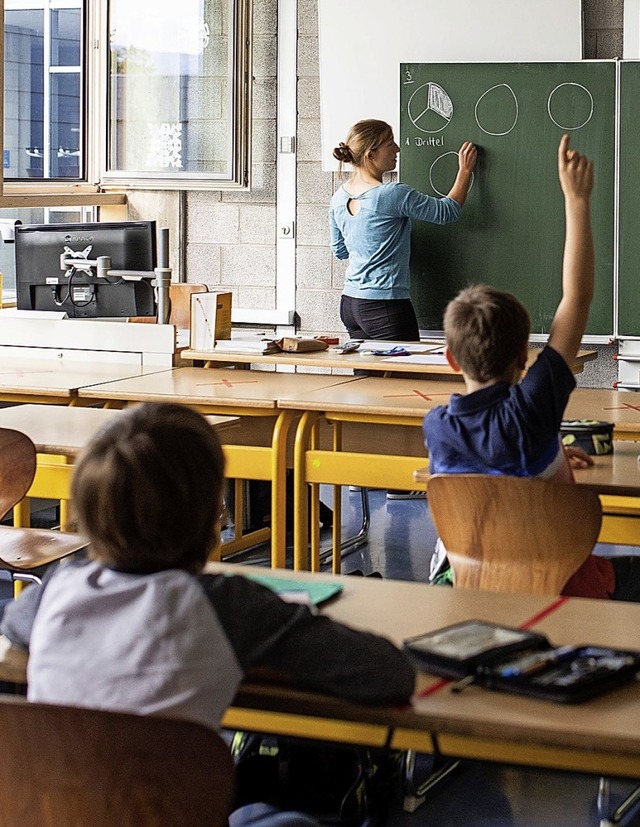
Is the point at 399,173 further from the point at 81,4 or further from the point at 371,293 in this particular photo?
the point at 81,4

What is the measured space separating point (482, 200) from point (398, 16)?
3.57 feet

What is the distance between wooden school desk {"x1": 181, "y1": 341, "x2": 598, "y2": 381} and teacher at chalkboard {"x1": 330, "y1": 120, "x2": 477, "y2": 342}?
0.64 m

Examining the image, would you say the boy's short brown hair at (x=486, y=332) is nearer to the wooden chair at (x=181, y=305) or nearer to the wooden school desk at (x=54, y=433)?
the wooden school desk at (x=54, y=433)

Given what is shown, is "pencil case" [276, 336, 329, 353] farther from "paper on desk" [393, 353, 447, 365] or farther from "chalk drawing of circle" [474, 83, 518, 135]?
"chalk drawing of circle" [474, 83, 518, 135]

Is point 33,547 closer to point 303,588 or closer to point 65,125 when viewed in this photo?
point 303,588

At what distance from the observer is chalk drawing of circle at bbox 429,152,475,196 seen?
6.09 metres

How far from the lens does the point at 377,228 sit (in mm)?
5598

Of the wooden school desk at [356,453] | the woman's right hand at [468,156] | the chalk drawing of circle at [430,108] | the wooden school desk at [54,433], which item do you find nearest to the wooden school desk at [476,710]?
the wooden school desk at [54,433]

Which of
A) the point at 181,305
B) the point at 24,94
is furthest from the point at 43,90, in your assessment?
the point at 181,305

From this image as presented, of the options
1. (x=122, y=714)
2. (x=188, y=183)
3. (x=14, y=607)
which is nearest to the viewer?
(x=122, y=714)

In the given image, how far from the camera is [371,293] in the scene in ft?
18.7

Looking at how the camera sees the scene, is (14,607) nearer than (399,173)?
Yes

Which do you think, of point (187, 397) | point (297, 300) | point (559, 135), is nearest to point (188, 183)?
point (297, 300)

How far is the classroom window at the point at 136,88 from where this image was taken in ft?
21.6
